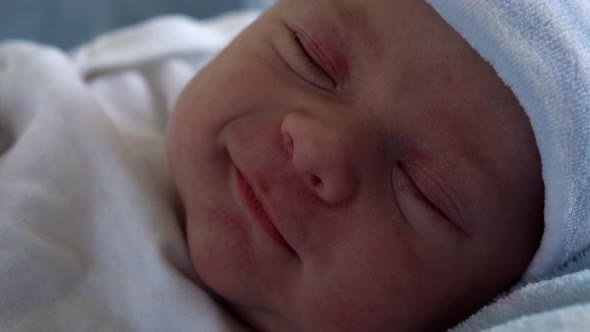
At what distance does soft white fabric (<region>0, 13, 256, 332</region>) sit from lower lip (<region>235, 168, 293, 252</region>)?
0.15 meters

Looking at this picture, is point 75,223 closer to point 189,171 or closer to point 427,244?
point 189,171

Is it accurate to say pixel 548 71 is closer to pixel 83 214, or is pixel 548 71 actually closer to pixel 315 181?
pixel 315 181

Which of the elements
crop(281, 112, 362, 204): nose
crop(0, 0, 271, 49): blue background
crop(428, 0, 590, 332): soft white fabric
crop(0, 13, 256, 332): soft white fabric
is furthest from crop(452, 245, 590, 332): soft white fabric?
crop(0, 0, 271, 49): blue background

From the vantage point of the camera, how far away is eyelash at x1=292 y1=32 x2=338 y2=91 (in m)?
0.95

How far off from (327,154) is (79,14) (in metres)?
1.08

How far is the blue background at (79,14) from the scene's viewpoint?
1678mm

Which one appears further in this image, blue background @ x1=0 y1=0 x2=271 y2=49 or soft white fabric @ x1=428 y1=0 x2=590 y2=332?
blue background @ x1=0 y1=0 x2=271 y2=49

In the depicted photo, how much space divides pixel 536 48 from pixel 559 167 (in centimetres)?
15

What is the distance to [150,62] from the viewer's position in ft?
4.63

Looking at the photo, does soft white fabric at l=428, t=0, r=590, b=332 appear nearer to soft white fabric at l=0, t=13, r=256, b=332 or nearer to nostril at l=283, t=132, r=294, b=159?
nostril at l=283, t=132, r=294, b=159

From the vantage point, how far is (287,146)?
A: 917 mm

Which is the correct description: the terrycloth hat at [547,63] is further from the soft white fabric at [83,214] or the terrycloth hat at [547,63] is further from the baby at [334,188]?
the soft white fabric at [83,214]

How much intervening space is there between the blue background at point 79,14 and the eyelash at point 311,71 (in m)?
0.89

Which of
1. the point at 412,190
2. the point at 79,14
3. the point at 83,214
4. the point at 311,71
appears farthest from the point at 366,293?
the point at 79,14
